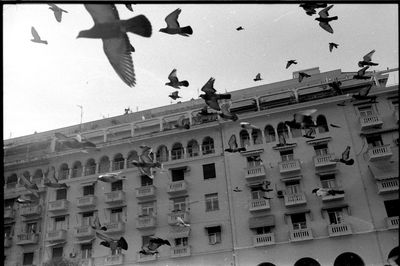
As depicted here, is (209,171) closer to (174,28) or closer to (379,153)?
(379,153)

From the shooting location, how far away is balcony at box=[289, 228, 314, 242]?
2433 centimetres

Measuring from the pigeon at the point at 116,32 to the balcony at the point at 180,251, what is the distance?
Answer: 2240 cm

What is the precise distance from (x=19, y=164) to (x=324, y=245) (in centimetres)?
2263

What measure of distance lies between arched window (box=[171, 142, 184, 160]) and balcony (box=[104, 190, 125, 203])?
4226mm

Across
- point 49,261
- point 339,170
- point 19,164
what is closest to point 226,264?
point 339,170

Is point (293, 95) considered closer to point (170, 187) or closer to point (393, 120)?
point (393, 120)

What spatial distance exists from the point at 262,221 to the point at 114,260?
9.44 meters

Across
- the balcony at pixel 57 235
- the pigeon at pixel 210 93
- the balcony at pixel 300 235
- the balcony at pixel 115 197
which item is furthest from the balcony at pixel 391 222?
the balcony at pixel 57 235

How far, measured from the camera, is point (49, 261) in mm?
28359

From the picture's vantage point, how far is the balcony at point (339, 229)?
24031 millimetres

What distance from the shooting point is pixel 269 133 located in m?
28.9

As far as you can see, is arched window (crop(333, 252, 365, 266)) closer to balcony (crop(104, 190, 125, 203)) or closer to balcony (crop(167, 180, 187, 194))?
balcony (crop(167, 180, 187, 194))

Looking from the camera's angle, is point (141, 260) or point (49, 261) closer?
point (141, 260)

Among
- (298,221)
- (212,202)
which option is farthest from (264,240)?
(212,202)
